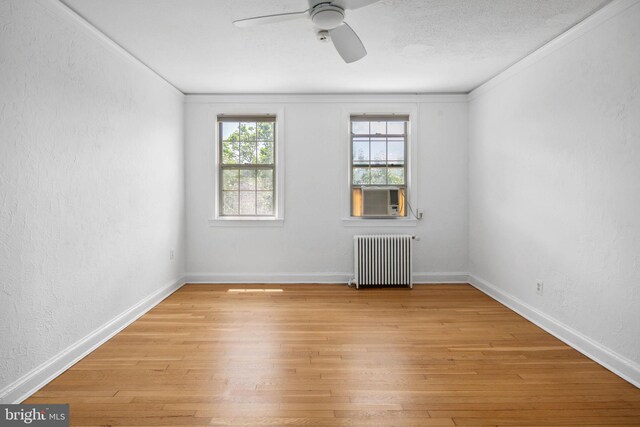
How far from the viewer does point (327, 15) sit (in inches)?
92.0

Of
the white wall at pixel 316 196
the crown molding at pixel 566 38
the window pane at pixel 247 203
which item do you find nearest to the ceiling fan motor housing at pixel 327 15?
the crown molding at pixel 566 38

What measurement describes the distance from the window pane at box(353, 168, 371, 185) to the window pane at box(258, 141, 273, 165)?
4.02 ft

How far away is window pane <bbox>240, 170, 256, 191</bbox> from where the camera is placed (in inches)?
204

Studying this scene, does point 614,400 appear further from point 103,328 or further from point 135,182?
point 135,182

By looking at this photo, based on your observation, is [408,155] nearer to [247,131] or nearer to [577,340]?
[247,131]

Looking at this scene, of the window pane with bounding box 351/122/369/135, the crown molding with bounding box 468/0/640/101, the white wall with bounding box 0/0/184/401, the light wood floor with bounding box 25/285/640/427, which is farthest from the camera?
the window pane with bounding box 351/122/369/135

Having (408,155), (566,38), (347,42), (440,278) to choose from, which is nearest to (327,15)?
(347,42)

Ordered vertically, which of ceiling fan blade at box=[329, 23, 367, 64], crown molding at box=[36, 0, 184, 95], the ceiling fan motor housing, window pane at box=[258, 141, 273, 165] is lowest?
window pane at box=[258, 141, 273, 165]

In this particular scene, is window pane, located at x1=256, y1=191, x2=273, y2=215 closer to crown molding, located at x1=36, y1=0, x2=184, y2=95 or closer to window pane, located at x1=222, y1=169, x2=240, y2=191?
window pane, located at x1=222, y1=169, x2=240, y2=191

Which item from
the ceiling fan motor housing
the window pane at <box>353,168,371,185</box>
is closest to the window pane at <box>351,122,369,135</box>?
the window pane at <box>353,168,371,185</box>

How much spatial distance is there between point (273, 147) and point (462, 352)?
11.7 ft

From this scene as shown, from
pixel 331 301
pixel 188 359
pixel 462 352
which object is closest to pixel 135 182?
pixel 188 359

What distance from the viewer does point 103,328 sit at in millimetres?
3088

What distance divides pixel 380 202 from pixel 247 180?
194cm
